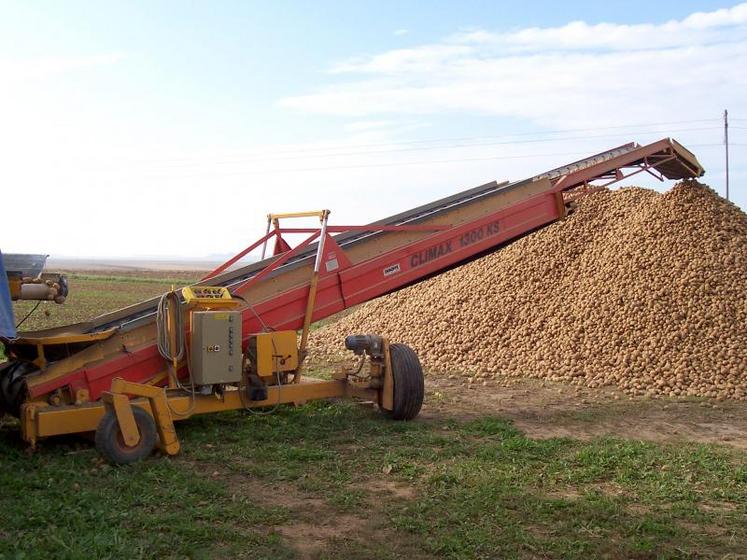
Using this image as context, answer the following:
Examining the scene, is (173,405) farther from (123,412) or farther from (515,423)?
(515,423)

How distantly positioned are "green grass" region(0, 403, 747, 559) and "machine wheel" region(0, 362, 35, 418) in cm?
33

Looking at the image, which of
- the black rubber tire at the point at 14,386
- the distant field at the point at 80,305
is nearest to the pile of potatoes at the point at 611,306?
the black rubber tire at the point at 14,386

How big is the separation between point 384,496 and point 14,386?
12.3ft

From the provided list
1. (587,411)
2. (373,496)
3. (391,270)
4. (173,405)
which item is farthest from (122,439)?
(587,411)

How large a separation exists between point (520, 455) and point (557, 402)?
3.04 m

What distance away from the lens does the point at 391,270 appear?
9070 mm

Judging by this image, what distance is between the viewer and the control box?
7504mm

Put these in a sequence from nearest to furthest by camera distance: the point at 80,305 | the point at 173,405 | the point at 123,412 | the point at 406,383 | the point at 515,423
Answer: the point at 123,412 → the point at 173,405 → the point at 406,383 → the point at 515,423 → the point at 80,305

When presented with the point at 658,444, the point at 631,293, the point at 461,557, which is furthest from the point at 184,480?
the point at 631,293

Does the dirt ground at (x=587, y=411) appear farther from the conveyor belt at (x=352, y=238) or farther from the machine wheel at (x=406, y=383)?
the conveyor belt at (x=352, y=238)

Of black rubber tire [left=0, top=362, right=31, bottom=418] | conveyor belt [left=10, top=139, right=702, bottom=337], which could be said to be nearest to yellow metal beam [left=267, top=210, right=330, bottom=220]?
conveyor belt [left=10, top=139, right=702, bottom=337]

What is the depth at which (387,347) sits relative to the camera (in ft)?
28.8

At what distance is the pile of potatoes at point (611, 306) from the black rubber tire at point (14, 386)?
21.3 feet

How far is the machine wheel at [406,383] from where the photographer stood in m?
8.58
